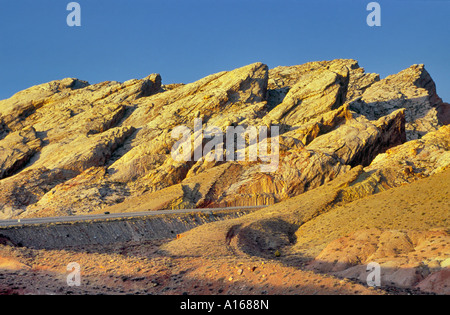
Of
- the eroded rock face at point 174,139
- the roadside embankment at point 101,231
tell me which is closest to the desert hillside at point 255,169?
the eroded rock face at point 174,139

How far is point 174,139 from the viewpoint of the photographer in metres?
59.0

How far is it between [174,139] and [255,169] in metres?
13.8

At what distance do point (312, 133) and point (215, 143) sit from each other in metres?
13.1

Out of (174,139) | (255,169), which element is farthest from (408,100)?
(174,139)

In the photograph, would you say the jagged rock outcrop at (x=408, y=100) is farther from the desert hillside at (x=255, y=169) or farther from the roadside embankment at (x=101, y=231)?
the roadside embankment at (x=101, y=231)

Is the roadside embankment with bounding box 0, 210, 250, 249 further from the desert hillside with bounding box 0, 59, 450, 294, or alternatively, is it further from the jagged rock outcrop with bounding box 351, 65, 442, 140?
the jagged rock outcrop with bounding box 351, 65, 442, 140

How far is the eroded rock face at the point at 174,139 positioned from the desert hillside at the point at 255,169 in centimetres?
20

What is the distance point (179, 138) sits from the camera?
59.4m

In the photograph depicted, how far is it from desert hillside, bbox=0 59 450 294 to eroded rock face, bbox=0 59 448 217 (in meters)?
0.20

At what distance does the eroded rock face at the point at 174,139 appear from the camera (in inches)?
1911

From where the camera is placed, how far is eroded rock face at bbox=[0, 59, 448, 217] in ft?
159

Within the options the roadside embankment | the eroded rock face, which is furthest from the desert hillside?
the roadside embankment

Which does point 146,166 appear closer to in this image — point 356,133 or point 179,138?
point 179,138
